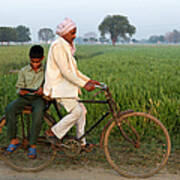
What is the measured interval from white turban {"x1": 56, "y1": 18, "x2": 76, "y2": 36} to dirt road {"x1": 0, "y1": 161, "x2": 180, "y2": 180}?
1683 mm

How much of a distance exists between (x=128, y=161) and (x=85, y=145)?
0.67 meters

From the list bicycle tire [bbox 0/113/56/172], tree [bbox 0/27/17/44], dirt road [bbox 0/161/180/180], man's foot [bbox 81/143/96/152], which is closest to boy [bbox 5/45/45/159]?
bicycle tire [bbox 0/113/56/172]

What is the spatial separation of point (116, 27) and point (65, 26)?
11376 cm

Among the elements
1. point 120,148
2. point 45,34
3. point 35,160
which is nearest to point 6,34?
point 120,148

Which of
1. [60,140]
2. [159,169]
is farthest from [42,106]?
[159,169]

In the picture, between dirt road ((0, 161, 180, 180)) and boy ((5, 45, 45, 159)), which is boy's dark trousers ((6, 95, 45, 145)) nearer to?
boy ((5, 45, 45, 159))

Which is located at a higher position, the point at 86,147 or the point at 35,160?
the point at 86,147

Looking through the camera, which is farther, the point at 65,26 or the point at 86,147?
the point at 86,147

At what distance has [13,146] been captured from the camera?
3.98 m

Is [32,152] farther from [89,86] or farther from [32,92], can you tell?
[89,86]

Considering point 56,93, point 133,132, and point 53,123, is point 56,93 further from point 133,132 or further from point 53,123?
point 133,132

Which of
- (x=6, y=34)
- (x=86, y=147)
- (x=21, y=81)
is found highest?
(x=6, y=34)

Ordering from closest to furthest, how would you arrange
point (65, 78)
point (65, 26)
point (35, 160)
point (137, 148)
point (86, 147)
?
point (65, 26) < point (65, 78) < point (86, 147) < point (137, 148) < point (35, 160)

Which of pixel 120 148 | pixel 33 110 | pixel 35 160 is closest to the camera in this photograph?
pixel 33 110
